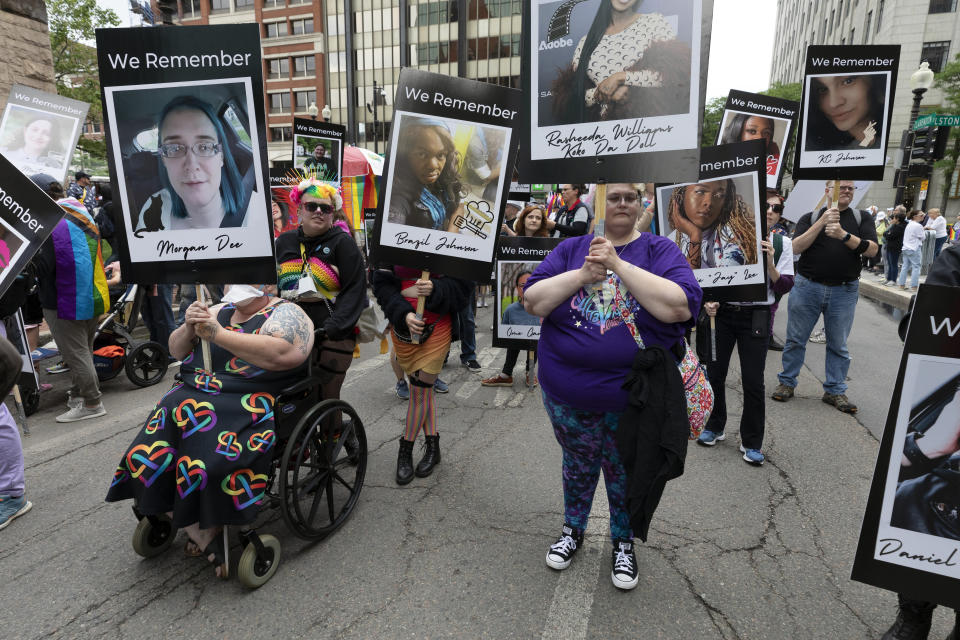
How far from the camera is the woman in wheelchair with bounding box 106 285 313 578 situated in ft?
7.72

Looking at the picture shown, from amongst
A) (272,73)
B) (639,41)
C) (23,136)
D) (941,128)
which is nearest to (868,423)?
(639,41)

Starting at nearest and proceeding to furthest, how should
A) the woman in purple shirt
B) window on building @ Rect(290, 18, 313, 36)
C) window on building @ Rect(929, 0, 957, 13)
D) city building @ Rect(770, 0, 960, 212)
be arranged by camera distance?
the woman in purple shirt
window on building @ Rect(929, 0, 957, 13)
city building @ Rect(770, 0, 960, 212)
window on building @ Rect(290, 18, 313, 36)

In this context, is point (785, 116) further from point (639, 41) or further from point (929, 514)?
point (929, 514)

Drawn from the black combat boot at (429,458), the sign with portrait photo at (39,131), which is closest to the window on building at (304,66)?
the sign with portrait photo at (39,131)

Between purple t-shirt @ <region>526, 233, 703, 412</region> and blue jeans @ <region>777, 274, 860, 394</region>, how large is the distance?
3479mm

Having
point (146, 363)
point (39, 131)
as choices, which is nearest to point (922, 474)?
point (146, 363)

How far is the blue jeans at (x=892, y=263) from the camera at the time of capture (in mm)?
13842

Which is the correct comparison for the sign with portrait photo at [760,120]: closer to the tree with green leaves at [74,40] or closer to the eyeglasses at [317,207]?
the eyeglasses at [317,207]

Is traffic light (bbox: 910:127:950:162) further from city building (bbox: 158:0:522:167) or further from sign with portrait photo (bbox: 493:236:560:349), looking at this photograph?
city building (bbox: 158:0:522:167)

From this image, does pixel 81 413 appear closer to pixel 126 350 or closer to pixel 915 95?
pixel 126 350

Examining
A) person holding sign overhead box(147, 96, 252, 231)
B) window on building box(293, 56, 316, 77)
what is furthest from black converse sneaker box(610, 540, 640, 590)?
window on building box(293, 56, 316, 77)

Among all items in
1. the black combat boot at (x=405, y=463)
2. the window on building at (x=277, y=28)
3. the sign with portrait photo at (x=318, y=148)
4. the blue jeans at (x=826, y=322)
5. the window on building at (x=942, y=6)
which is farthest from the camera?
the window on building at (x=277, y=28)

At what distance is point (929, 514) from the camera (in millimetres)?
1767

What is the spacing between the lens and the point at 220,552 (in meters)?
2.54
